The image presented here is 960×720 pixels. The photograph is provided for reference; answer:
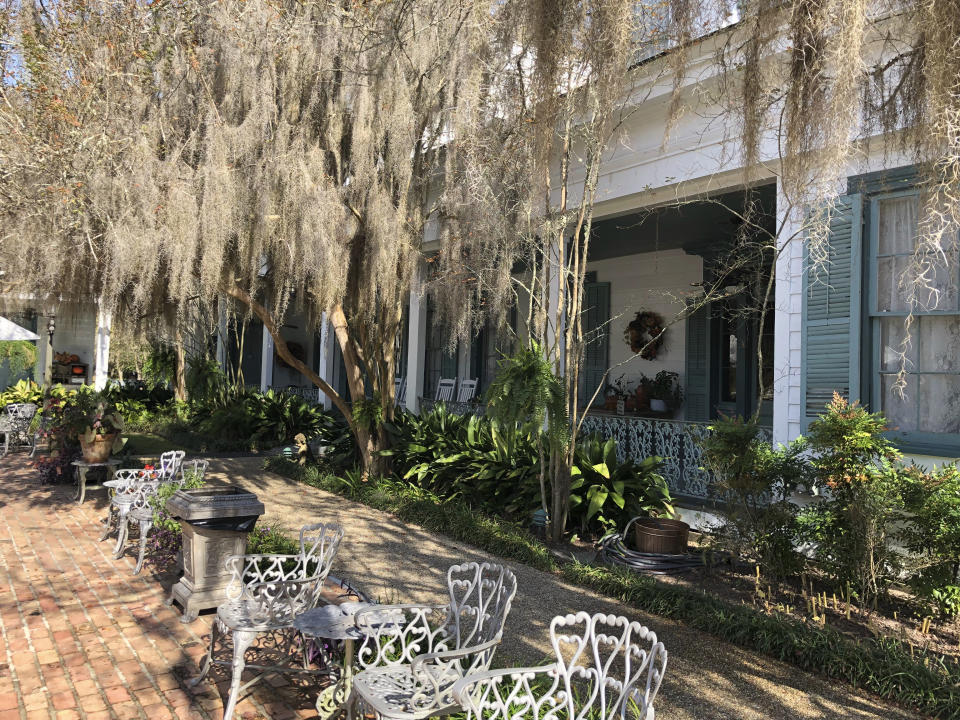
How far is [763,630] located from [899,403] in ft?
8.76

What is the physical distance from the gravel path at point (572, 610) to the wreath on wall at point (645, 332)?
→ 5581mm

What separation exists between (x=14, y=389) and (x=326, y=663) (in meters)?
16.1

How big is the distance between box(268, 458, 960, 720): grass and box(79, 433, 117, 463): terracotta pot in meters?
4.43

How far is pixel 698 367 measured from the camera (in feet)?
34.7

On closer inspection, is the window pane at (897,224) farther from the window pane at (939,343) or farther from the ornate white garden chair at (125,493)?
the ornate white garden chair at (125,493)

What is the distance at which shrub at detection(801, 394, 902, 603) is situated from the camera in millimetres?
4406

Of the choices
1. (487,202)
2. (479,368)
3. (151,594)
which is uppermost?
(487,202)

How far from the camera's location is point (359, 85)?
7.79 meters

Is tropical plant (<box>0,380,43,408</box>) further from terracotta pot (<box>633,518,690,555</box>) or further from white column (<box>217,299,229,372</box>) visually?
terracotta pot (<box>633,518,690,555</box>)

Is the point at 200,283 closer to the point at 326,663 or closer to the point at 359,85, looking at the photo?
the point at 359,85

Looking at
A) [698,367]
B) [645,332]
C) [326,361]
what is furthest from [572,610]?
[326,361]

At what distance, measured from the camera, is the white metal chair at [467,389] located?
1254 centimetres

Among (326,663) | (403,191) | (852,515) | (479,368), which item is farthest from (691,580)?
(479,368)

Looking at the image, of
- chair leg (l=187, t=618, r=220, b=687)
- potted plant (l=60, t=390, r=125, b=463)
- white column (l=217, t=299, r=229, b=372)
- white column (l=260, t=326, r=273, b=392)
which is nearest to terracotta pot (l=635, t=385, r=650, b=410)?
potted plant (l=60, t=390, r=125, b=463)
